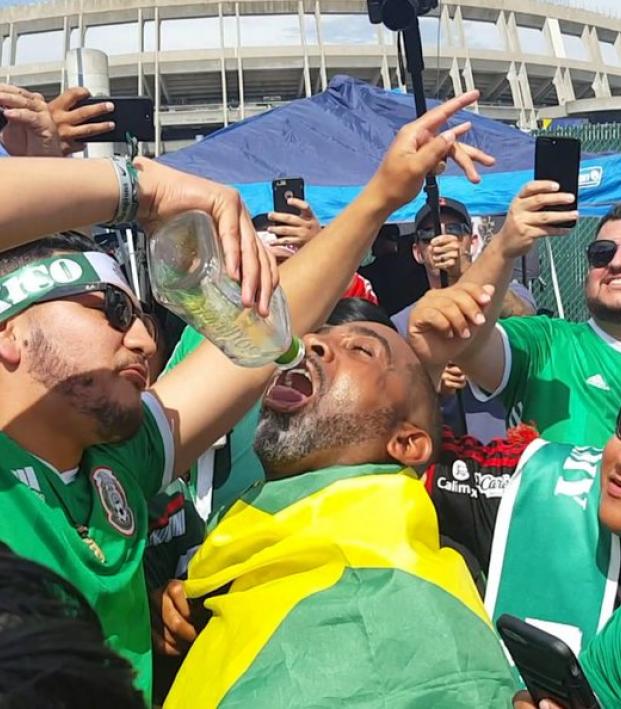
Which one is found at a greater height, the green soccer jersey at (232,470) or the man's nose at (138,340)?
the man's nose at (138,340)

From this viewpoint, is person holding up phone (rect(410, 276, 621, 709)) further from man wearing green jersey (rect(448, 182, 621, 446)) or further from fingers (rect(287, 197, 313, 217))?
fingers (rect(287, 197, 313, 217))

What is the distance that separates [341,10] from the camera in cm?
6178

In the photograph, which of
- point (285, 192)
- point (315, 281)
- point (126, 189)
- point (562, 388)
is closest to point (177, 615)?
point (315, 281)

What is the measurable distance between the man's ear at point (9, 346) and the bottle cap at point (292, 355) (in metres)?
0.59

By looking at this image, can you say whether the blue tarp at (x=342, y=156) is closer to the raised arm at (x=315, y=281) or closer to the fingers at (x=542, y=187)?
the fingers at (x=542, y=187)

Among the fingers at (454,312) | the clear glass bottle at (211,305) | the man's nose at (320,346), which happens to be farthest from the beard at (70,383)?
the fingers at (454,312)

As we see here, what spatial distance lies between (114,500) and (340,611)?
0.60 meters

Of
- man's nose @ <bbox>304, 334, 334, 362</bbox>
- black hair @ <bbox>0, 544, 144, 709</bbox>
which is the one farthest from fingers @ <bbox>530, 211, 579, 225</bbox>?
black hair @ <bbox>0, 544, 144, 709</bbox>

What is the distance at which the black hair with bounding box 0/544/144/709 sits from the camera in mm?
747

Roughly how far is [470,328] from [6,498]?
137 cm

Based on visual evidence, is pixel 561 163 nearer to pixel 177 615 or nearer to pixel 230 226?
pixel 230 226

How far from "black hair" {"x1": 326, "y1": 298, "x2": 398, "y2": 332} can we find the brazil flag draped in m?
0.96

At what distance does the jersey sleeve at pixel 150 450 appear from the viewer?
2000mm

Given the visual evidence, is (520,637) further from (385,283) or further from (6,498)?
(385,283)
